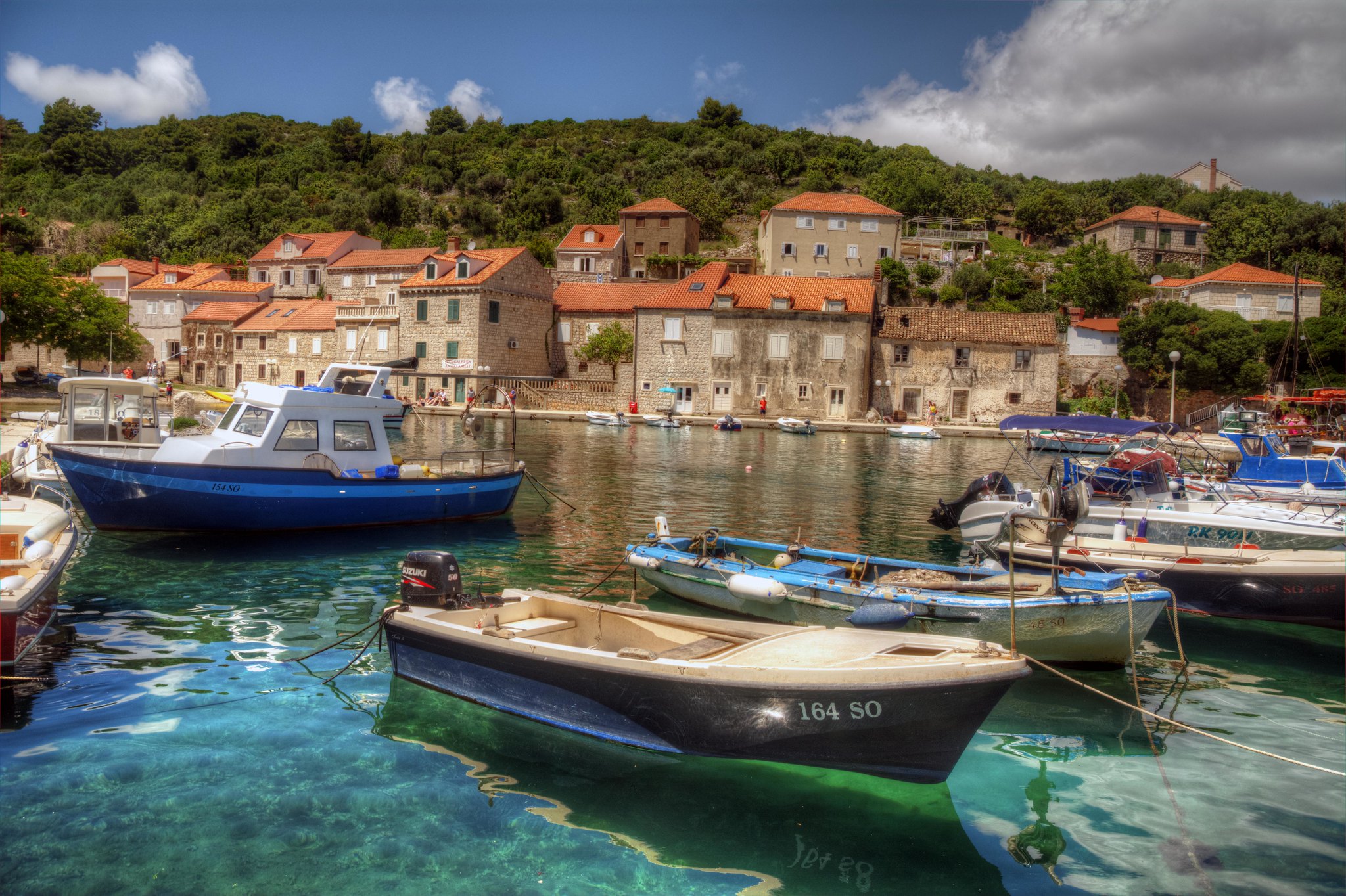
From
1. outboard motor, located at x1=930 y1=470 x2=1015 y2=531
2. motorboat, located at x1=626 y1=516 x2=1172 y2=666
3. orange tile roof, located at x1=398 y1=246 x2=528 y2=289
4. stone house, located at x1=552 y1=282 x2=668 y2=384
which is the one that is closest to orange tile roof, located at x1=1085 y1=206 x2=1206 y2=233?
stone house, located at x1=552 y1=282 x2=668 y2=384

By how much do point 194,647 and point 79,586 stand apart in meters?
3.52

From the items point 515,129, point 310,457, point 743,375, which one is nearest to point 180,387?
point 743,375

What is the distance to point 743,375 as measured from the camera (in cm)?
5100

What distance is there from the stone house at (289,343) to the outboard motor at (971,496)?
43817 millimetres

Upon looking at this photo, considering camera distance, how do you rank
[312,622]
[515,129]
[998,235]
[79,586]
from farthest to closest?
[515,129] < [998,235] < [79,586] < [312,622]

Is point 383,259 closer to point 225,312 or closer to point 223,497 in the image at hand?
point 225,312

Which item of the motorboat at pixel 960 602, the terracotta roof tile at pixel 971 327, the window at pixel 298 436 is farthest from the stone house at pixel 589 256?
the motorboat at pixel 960 602

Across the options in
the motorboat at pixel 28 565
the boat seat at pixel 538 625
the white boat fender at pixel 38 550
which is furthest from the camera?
the white boat fender at pixel 38 550

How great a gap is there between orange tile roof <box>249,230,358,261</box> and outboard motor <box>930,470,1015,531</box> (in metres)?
57.8

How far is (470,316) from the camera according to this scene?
50.8 m

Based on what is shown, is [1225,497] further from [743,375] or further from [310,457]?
[743,375]

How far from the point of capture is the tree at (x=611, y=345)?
53.5 m

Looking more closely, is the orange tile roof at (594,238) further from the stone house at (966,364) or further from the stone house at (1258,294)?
the stone house at (1258,294)

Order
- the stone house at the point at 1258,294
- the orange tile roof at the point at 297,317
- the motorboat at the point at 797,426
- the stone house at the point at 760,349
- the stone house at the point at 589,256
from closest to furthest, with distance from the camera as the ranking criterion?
the motorboat at the point at 797,426 < the stone house at the point at 760,349 < the stone house at the point at 1258,294 < the orange tile roof at the point at 297,317 < the stone house at the point at 589,256
